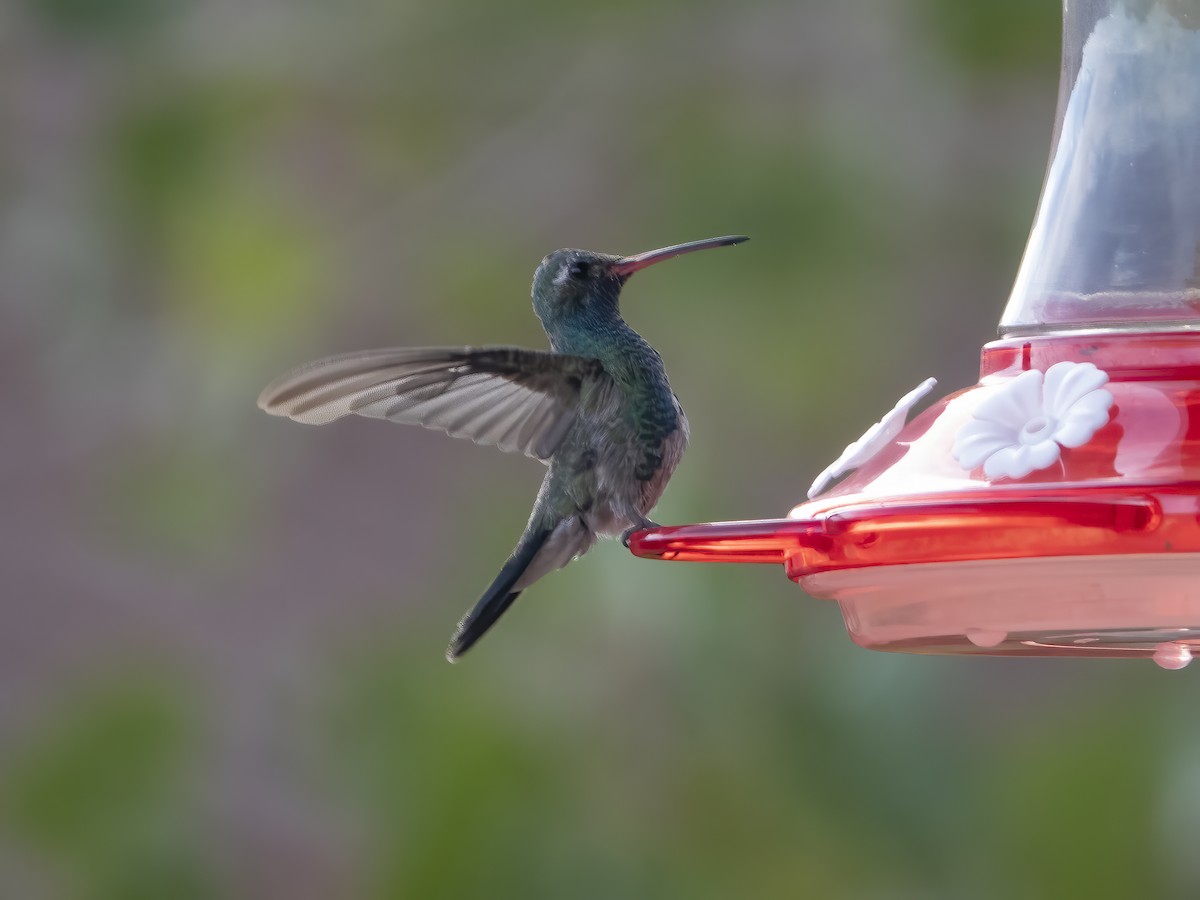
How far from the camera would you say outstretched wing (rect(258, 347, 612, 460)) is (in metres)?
2.86

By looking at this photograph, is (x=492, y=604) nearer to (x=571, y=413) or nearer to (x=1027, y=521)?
(x=571, y=413)

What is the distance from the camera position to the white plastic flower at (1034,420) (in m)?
2.32

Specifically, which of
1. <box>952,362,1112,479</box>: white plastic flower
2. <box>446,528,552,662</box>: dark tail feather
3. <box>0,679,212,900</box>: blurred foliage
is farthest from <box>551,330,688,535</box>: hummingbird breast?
<box>0,679,212,900</box>: blurred foliage

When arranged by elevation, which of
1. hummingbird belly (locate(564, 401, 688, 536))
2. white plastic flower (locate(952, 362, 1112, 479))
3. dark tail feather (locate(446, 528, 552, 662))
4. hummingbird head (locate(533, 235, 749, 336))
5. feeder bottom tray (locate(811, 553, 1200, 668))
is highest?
hummingbird head (locate(533, 235, 749, 336))

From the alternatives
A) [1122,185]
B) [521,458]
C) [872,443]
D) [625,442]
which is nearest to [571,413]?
[625,442]

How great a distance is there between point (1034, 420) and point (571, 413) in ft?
4.41

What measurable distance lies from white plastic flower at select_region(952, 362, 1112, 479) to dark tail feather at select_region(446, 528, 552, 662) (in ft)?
4.31

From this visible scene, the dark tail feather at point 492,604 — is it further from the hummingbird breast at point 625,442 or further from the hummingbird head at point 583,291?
the hummingbird head at point 583,291

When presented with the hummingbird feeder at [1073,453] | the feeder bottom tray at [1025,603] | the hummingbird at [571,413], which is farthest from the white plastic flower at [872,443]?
the hummingbird at [571,413]

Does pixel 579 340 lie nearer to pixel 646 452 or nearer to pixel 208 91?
pixel 646 452

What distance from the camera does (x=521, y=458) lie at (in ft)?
23.2

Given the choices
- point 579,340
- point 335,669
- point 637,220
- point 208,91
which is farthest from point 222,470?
point 579,340

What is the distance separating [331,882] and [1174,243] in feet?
16.3

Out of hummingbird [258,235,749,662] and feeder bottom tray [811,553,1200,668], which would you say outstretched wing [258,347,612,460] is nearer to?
hummingbird [258,235,749,662]
